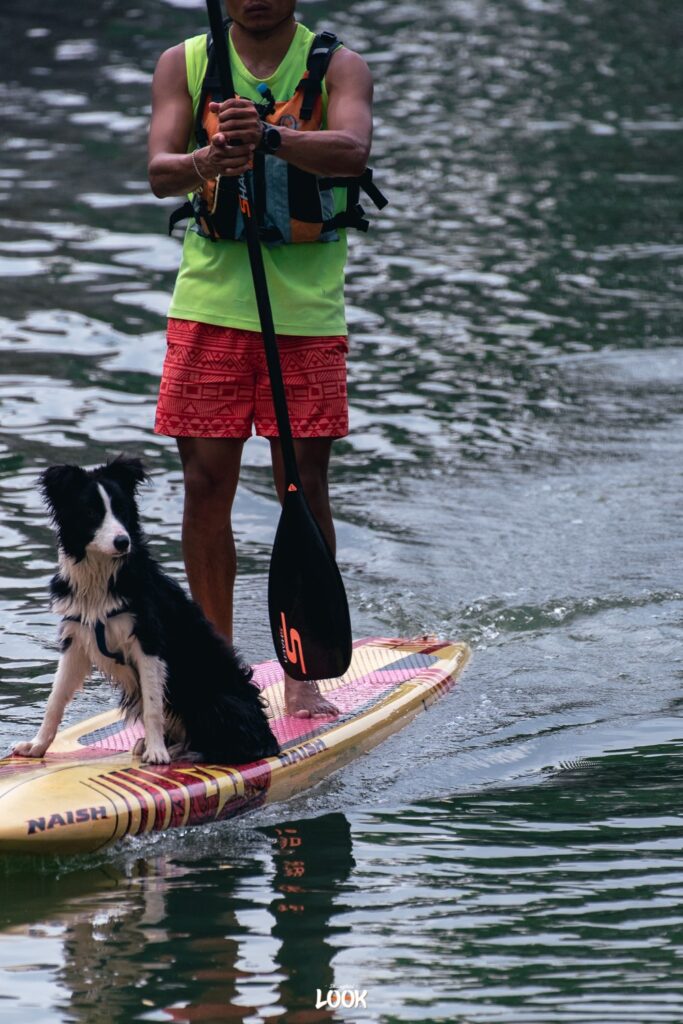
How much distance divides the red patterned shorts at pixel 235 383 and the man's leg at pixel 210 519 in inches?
2.6

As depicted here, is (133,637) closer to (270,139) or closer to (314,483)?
(314,483)

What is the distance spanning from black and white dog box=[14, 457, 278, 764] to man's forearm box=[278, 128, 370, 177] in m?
1.08

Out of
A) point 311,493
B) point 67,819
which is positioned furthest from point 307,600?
point 67,819

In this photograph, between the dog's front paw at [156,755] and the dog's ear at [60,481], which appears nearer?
the dog's ear at [60,481]

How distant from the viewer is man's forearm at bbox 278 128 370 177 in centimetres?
512

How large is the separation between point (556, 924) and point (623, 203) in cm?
1159

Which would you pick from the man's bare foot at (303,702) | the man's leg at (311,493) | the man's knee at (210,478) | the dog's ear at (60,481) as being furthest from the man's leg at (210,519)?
the dog's ear at (60,481)

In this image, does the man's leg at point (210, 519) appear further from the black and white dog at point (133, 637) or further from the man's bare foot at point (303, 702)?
the black and white dog at point (133, 637)

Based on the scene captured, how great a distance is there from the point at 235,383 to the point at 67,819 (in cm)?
157

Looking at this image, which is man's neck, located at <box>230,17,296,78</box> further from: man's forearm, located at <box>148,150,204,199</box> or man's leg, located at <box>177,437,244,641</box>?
man's leg, located at <box>177,437,244,641</box>

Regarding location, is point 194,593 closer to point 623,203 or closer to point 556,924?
point 556,924

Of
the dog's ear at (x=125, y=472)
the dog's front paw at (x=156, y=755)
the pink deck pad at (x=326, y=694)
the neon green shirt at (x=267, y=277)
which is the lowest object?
the pink deck pad at (x=326, y=694)

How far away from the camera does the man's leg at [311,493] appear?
5613 millimetres

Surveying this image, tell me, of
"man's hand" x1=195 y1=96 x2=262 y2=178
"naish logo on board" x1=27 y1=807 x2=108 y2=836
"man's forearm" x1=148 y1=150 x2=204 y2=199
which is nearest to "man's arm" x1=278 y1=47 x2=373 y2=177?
"man's hand" x1=195 y1=96 x2=262 y2=178
